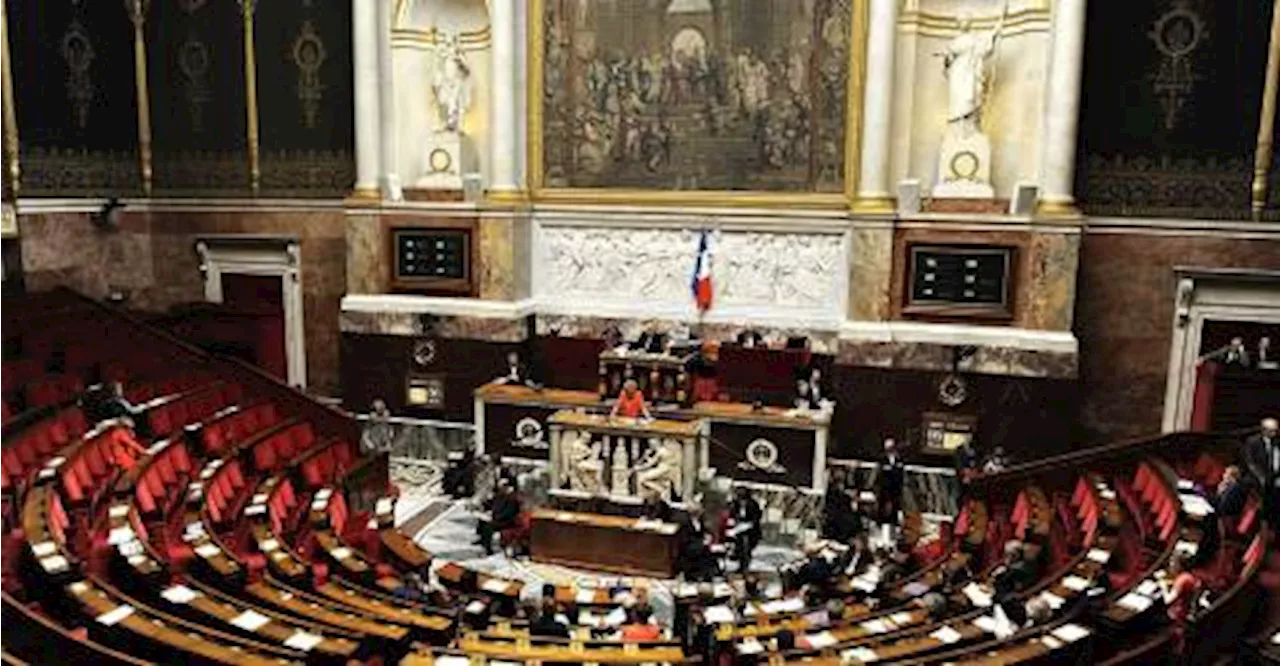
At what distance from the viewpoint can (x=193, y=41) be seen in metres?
17.8

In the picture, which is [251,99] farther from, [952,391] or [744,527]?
[952,391]

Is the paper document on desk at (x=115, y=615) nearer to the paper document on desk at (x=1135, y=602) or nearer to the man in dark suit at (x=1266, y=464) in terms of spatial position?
the paper document on desk at (x=1135, y=602)

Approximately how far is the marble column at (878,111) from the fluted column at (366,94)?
7.89 metres

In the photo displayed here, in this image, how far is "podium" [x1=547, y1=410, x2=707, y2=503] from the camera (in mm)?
13555

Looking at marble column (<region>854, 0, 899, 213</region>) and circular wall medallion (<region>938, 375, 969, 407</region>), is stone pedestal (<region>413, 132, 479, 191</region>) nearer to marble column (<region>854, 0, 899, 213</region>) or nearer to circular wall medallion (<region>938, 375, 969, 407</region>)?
marble column (<region>854, 0, 899, 213</region>)

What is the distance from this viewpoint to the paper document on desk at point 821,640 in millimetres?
7637

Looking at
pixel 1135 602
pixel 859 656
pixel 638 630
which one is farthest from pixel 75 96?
pixel 1135 602

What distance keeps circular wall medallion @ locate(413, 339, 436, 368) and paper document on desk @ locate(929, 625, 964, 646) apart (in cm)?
1073

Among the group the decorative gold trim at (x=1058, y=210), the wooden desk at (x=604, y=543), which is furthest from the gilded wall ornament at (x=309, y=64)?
the decorative gold trim at (x=1058, y=210)

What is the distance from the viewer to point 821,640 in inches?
307

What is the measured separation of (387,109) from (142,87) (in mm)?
4720

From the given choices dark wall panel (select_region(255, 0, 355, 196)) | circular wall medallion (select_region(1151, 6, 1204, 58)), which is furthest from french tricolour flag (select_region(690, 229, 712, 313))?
circular wall medallion (select_region(1151, 6, 1204, 58))

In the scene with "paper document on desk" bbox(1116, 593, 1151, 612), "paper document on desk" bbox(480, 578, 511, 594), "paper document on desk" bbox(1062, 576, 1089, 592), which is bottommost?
"paper document on desk" bbox(480, 578, 511, 594)

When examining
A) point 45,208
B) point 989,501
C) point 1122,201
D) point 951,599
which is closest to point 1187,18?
point 1122,201
